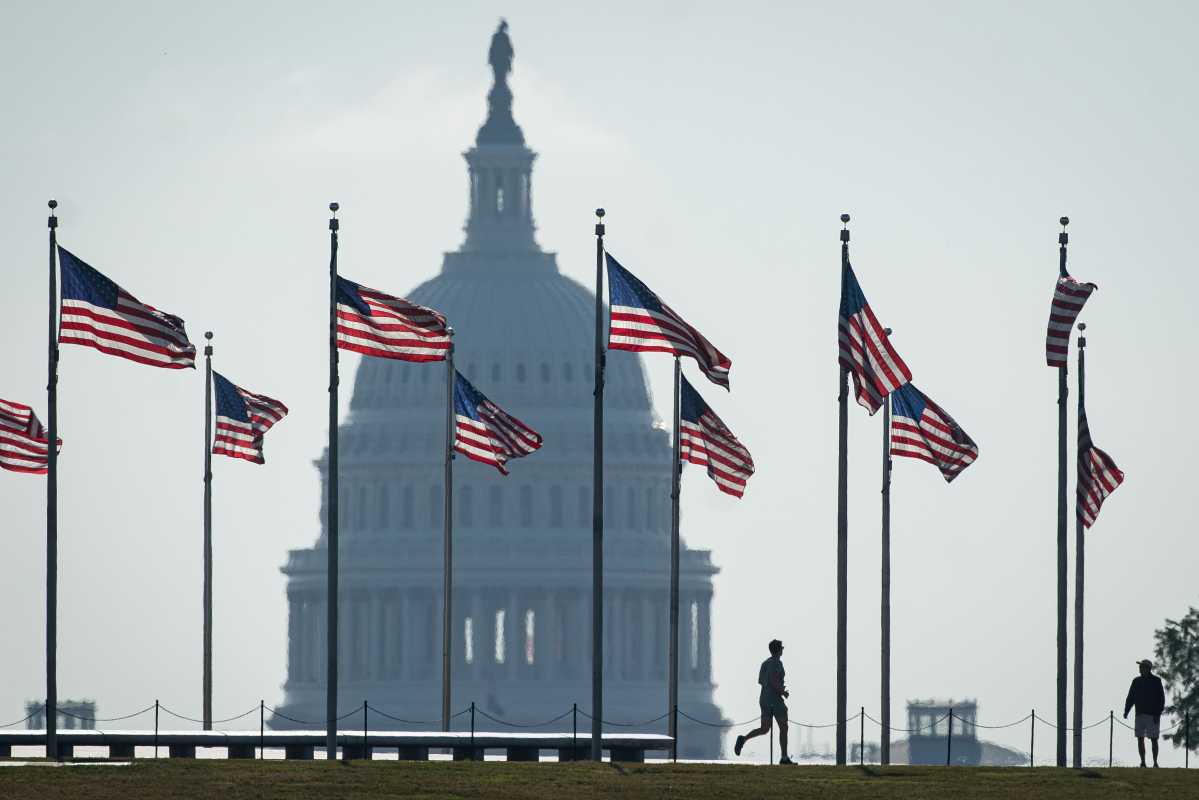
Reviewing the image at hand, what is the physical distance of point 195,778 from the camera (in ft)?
237

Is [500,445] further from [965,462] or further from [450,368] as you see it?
[965,462]

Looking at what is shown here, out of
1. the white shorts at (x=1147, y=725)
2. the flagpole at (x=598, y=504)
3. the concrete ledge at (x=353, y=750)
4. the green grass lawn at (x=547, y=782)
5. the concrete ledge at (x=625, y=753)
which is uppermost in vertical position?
the flagpole at (x=598, y=504)

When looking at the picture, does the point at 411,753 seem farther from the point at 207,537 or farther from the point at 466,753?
the point at 207,537

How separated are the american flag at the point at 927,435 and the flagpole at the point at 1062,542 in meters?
1.99

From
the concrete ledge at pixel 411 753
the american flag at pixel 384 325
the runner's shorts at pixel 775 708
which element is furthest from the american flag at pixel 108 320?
the runner's shorts at pixel 775 708

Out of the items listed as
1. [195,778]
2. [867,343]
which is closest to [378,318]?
[867,343]

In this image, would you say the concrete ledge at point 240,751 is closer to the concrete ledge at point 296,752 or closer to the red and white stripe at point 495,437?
the concrete ledge at point 296,752

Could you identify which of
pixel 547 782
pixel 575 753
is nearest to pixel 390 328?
pixel 575 753

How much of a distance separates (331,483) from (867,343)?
10.9 meters

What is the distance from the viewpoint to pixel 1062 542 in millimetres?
90625

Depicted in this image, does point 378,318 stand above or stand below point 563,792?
above

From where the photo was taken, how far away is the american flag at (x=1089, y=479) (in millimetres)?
93500

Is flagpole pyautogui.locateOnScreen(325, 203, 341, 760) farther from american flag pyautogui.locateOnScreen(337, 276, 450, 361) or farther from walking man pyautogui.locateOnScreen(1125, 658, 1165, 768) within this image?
walking man pyautogui.locateOnScreen(1125, 658, 1165, 768)

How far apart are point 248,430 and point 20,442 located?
1001 cm
